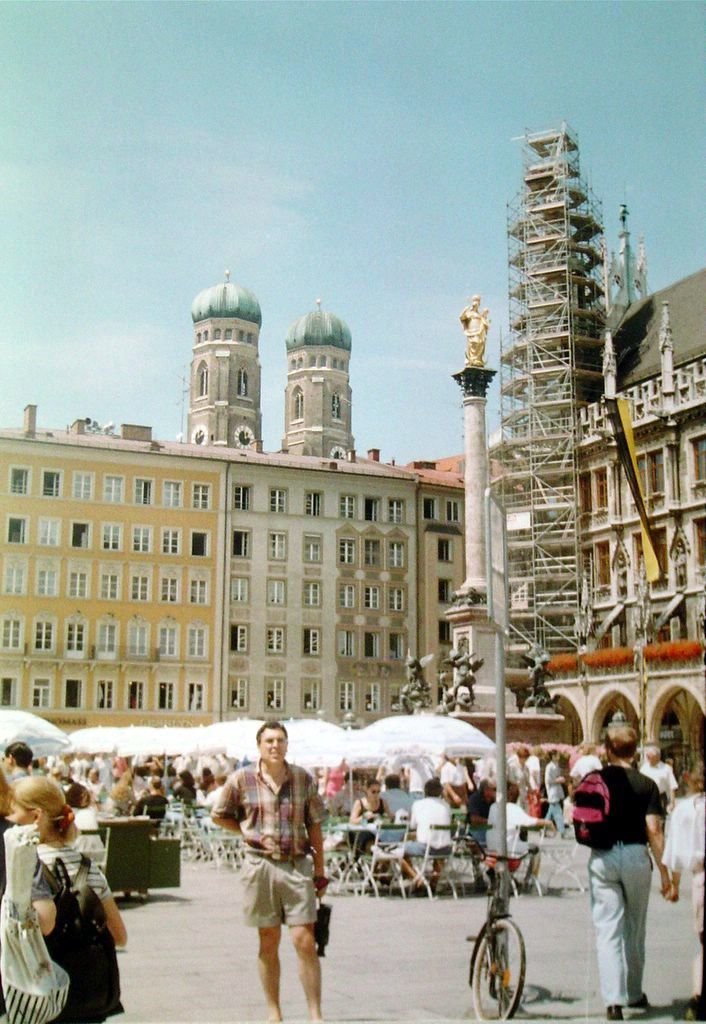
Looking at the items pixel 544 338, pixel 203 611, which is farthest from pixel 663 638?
pixel 203 611

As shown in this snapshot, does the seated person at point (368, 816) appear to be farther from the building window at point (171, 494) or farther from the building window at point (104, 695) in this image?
the building window at point (171, 494)

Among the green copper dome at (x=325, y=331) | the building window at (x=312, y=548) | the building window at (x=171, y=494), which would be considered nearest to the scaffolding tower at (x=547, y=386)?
the building window at (x=312, y=548)

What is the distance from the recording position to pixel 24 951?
15.7ft

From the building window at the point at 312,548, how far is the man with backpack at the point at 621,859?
2525 cm

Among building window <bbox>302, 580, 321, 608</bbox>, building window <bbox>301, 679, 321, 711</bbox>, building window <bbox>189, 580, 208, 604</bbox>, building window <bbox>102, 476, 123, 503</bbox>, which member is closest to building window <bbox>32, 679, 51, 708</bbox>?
building window <bbox>102, 476, 123, 503</bbox>

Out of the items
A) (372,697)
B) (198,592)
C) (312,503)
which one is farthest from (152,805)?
(372,697)

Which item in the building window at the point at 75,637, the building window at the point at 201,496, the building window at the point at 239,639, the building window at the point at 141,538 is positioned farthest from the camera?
the building window at the point at 239,639

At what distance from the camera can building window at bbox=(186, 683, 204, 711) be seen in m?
29.3

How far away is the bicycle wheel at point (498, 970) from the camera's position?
223 inches

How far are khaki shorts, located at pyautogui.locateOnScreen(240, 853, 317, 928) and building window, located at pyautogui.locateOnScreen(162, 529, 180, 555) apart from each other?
14.4 metres

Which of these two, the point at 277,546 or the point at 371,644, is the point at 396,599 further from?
the point at 277,546

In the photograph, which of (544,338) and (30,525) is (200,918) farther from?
(544,338)

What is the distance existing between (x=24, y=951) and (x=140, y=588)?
1637 centimetres

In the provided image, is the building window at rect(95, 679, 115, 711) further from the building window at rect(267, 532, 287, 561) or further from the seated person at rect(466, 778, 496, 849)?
the seated person at rect(466, 778, 496, 849)
